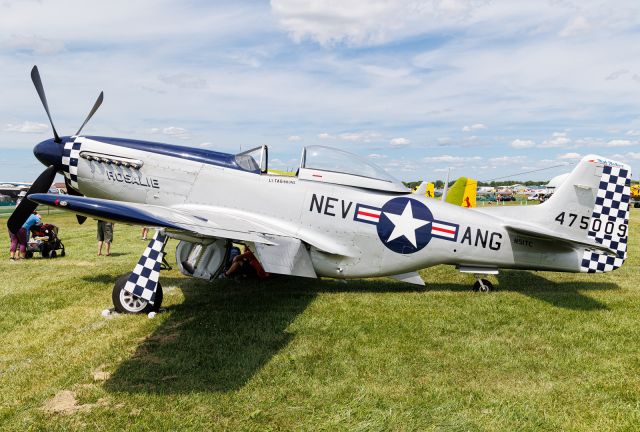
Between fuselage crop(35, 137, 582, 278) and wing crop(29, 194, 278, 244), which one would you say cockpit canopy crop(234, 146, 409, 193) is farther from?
wing crop(29, 194, 278, 244)

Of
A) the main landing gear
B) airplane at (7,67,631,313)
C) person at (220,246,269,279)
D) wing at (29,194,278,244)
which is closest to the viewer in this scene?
wing at (29,194,278,244)

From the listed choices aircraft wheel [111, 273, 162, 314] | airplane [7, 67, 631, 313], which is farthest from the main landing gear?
airplane [7, 67, 631, 313]

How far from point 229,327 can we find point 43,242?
862 cm

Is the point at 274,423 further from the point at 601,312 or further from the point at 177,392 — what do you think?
the point at 601,312

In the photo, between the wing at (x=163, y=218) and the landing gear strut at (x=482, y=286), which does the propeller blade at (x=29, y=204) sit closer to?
the wing at (x=163, y=218)

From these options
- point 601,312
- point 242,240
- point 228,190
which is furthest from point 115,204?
point 601,312

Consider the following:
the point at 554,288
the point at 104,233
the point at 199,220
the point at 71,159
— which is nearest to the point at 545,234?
the point at 554,288

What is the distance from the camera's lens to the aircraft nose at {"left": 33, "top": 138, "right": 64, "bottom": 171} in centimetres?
750

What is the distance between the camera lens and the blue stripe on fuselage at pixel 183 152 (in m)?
7.13

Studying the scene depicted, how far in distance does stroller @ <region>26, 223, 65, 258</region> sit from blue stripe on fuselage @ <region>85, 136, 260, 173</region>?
6098 mm

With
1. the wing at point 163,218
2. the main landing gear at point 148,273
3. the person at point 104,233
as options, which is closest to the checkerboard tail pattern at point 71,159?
the wing at point 163,218

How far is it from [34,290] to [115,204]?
4.42 meters

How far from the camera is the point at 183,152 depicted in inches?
285

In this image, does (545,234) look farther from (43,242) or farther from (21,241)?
(21,241)
